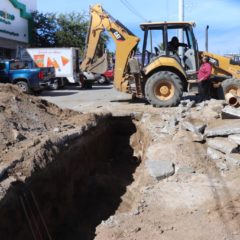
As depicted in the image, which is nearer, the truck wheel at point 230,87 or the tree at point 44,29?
the truck wheel at point 230,87

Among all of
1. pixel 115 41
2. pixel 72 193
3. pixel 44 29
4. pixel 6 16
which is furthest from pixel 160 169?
pixel 44 29

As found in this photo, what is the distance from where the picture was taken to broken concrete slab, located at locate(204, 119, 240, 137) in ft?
33.0

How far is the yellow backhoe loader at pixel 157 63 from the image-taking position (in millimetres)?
14992

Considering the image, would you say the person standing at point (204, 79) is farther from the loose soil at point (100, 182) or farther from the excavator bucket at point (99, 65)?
the excavator bucket at point (99, 65)

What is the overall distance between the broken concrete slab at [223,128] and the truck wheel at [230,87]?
3.81 meters

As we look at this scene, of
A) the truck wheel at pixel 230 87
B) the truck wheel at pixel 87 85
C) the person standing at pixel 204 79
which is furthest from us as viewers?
the truck wheel at pixel 87 85

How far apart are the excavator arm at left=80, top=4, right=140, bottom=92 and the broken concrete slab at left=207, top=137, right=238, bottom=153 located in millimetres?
6190

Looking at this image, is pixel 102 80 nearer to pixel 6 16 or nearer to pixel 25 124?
pixel 6 16

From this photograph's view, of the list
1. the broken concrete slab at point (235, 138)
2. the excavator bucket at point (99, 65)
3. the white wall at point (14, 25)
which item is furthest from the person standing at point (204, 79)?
the white wall at point (14, 25)

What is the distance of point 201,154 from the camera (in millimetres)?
9781

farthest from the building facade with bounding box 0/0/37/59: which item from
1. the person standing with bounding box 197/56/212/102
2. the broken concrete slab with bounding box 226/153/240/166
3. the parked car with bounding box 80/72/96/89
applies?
the broken concrete slab with bounding box 226/153/240/166

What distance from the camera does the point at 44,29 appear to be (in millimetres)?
40656

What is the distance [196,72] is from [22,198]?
31.7 feet

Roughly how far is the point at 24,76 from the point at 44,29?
18.6m
